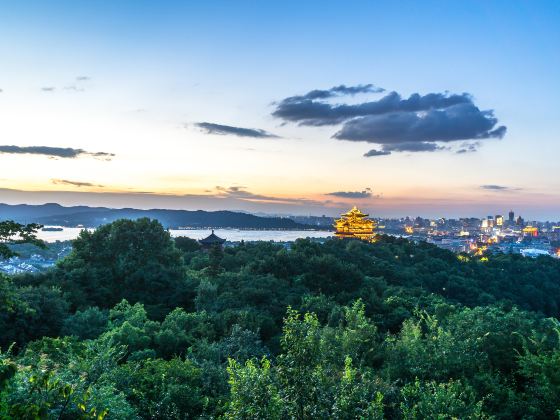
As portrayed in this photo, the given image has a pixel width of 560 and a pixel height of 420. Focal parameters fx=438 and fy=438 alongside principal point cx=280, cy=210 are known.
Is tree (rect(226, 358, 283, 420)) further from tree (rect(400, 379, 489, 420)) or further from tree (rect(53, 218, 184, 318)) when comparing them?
tree (rect(53, 218, 184, 318))

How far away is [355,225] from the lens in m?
86.2

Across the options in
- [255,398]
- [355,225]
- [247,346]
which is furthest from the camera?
[355,225]

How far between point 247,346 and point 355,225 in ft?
228

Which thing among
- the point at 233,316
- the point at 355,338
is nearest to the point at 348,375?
the point at 355,338

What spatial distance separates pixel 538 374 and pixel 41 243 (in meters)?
16.5

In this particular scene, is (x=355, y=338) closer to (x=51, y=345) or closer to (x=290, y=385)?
(x=290, y=385)

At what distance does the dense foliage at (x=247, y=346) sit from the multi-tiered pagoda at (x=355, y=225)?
44419mm

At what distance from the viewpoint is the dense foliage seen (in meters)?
9.40

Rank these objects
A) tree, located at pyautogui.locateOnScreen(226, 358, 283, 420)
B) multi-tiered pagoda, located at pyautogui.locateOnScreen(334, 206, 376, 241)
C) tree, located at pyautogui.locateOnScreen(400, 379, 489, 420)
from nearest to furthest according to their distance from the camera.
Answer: tree, located at pyautogui.locateOnScreen(226, 358, 283, 420), tree, located at pyautogui.locateOnScreen(400, 379, 489, 420), multi-tiered pagoda, located at pyautogui.locateOnScreen(334, 206, 376, 241)

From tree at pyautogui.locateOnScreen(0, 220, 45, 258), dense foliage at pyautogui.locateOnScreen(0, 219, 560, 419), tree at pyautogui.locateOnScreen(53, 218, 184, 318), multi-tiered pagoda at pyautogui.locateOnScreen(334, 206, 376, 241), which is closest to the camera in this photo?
dense foliage at pyautogui.locateOnScreen(0, 219, 560, 419)

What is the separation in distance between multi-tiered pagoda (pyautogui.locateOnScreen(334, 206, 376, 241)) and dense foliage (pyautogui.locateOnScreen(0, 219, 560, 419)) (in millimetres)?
44419

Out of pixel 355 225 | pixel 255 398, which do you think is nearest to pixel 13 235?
pixel 255 398

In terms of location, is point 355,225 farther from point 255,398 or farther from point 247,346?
point 255,398

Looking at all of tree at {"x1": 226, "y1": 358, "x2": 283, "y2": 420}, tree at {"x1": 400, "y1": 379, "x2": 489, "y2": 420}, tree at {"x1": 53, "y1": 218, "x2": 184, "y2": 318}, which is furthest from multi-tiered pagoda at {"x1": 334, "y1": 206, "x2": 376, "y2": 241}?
tree at {"x1": 226, "y1": 358, "x2": 283, "y2": 420}
